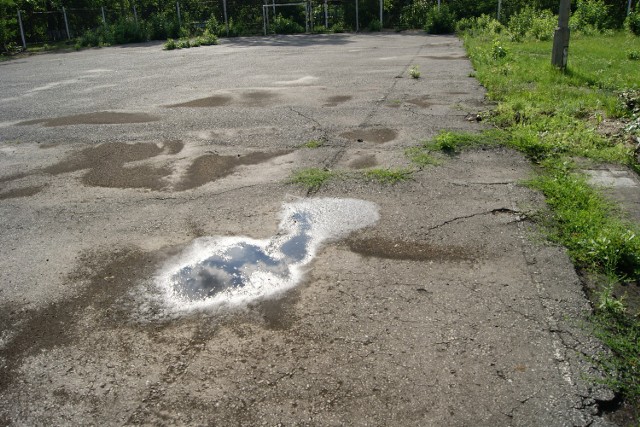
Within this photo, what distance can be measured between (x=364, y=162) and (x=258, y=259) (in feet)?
9.09

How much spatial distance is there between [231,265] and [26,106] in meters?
9.70

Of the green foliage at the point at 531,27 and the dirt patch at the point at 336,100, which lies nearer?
the dirt patch at the point at 336,100

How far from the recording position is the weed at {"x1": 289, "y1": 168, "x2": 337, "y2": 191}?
6.32 m

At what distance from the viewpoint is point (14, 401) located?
3230 mm

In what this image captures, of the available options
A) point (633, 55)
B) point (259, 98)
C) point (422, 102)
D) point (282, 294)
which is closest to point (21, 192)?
point (282, 294)

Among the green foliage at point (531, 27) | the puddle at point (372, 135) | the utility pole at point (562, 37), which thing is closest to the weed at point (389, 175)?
the puddle at point (372, 135)

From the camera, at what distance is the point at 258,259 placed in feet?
15.5

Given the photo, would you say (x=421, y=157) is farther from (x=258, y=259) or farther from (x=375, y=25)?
(x=375, y=25)

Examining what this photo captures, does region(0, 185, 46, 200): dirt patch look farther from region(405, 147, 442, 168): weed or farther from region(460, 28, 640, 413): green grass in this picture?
region(460, 28, 640, 413): green grass

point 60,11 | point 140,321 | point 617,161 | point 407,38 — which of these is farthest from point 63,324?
point 60,11

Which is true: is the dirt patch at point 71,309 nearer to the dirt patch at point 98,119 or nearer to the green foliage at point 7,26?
the dirt patch at point 98,119

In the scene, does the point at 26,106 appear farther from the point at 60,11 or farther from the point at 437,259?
the point at 60,11

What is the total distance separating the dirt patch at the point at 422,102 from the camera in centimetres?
1000

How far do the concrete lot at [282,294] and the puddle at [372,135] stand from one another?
0.05 metres
